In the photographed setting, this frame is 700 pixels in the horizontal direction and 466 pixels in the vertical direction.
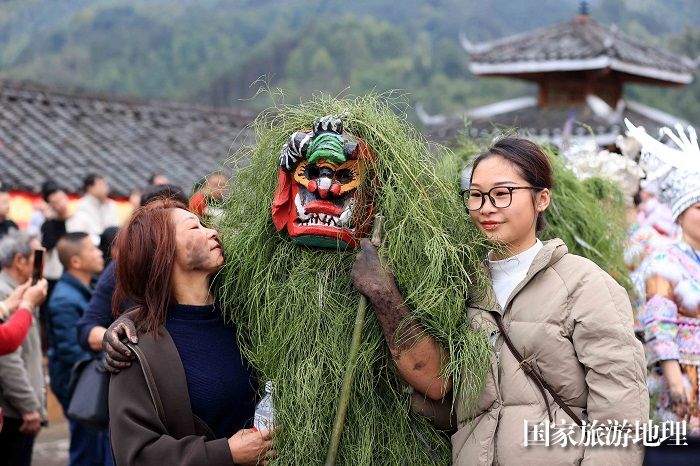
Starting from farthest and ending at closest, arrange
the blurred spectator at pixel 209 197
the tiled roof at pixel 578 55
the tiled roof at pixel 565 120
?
the tiled roof at pixel 578 55 < the tiled roof at pixel 565 120 < the blurred spectator at pixel 209 197

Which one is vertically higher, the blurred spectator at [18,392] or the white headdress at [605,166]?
the white headdress at [605,166]

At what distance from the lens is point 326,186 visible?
244 centimetres

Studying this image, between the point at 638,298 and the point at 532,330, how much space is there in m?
1.64

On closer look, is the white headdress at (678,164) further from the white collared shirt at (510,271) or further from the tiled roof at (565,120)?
the tiled roof at (565,120)

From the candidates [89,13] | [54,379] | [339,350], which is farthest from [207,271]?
[89,13]

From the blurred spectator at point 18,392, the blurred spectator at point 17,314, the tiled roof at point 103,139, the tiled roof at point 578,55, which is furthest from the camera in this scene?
the tiled roof at point 578,55

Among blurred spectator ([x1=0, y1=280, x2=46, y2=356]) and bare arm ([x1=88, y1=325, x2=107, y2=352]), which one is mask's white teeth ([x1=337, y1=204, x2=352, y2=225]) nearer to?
bare arm ([x1=88, y1=325, x2=107, y2=352])

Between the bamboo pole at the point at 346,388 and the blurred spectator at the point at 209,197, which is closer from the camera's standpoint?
the bamboo pole at the point at 346,388

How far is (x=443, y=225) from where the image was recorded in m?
2.54

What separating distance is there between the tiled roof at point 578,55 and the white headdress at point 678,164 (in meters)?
9.73

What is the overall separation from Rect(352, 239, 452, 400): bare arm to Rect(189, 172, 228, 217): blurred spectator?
2.30 ft

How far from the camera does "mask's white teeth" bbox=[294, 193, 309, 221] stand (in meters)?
2.47

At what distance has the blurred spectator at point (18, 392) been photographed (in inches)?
159

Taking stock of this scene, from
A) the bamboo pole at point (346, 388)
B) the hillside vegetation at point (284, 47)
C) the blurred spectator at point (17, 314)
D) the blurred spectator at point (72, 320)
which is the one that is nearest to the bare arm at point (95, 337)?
the blurred spectator at point (17, 314)
